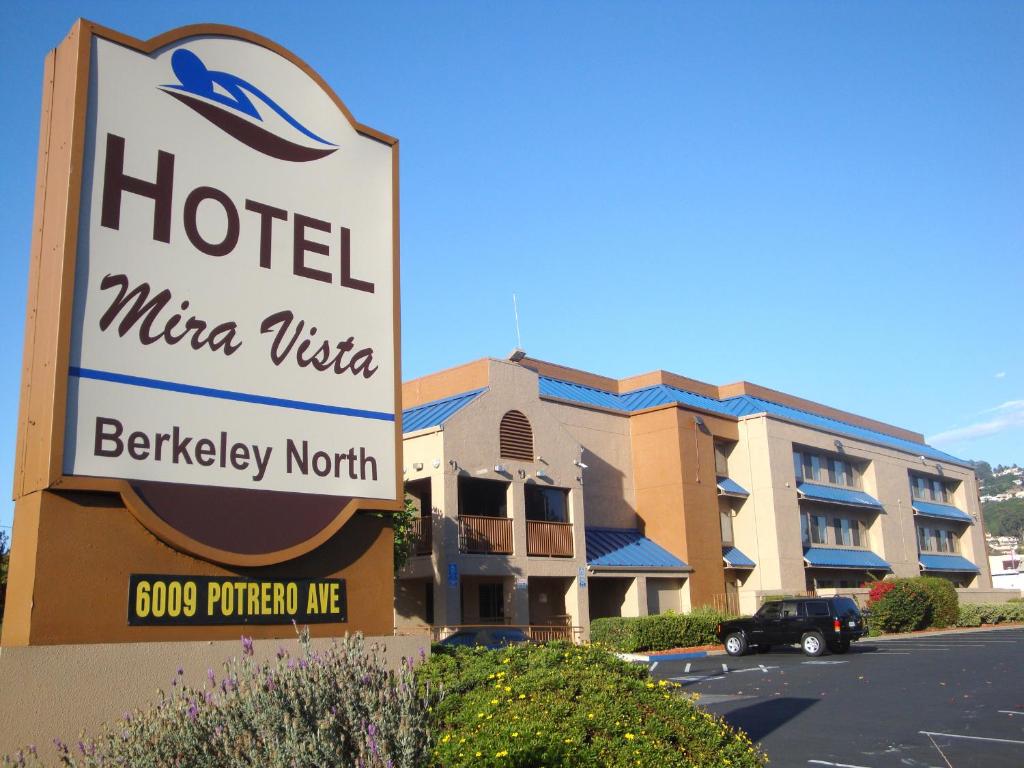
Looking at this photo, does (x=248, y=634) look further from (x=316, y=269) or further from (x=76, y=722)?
(x=316, y=269)

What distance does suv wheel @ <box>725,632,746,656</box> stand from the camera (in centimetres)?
2847

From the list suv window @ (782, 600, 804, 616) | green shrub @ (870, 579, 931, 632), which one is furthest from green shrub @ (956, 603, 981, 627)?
suv window @ (782, 600, 804, 616)

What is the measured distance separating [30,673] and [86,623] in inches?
21.6

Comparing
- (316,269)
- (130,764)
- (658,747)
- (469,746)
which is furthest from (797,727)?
(130,764)

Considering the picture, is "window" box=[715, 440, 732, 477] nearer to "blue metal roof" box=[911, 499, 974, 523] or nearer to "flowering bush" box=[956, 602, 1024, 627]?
"flowering bush" box=[956, 602, 1024, 627]

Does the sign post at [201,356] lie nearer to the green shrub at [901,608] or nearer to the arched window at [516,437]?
the arched window at [516,437]

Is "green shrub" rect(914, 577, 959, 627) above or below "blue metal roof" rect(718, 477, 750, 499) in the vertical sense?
below

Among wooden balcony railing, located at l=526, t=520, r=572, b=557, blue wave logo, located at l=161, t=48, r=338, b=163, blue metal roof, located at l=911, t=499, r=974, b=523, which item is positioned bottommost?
wooden balcony railing, located at l=526, t=520, r=572, b=557

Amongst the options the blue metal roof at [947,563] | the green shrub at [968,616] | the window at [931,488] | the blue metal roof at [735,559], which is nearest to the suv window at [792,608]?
the blue metal roof at [735,559]

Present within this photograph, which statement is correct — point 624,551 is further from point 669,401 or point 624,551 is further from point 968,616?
point 968,616

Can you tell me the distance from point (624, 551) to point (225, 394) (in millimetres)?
27520

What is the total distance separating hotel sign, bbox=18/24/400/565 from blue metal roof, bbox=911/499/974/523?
4825 centimetres

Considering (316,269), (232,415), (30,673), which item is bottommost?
(30,673)

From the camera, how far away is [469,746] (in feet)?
21.9
